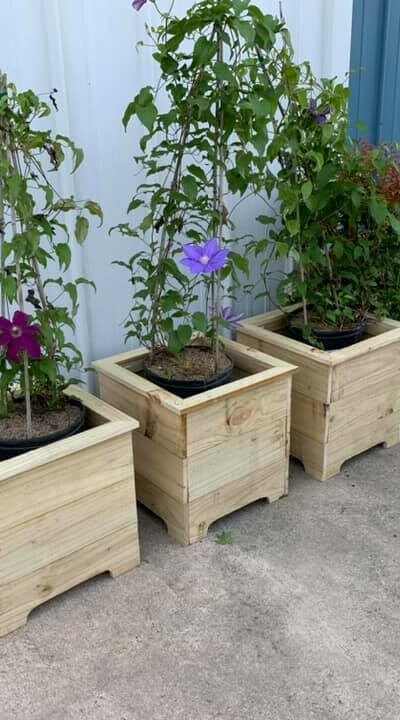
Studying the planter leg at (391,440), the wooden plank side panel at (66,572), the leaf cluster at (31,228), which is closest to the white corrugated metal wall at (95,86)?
the leaf cluster at (31,228)

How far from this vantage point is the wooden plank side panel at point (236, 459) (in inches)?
78.7

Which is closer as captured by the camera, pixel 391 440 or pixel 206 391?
pixel 206 391

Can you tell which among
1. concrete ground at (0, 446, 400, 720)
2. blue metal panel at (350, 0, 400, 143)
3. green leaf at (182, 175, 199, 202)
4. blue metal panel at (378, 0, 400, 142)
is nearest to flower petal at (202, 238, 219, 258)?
green leaf at (182, 175, 199, 202)

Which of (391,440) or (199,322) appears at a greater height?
(199,322)

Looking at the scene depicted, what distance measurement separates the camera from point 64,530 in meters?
1.76

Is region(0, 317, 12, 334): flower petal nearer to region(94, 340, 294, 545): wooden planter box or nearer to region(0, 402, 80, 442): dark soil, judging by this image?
region(0, 402, 80, 442): dark soil

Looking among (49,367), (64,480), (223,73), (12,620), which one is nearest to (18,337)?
(49,367)

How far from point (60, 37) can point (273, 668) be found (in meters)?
1.82

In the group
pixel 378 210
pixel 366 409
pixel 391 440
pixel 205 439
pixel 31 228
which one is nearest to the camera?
pixel 31 228

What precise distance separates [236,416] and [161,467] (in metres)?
0.27

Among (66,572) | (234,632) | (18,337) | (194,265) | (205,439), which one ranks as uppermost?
(194,265)

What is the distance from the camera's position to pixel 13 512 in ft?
5.41

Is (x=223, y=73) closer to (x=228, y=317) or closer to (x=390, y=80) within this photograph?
(x=228, y=317)

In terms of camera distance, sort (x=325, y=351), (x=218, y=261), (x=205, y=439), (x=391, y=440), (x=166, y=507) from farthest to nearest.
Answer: (x=391, y=440) < (x=325, y=351) < (x=166, y=507) < (x=205, y=439) < (x=218, y=261)
